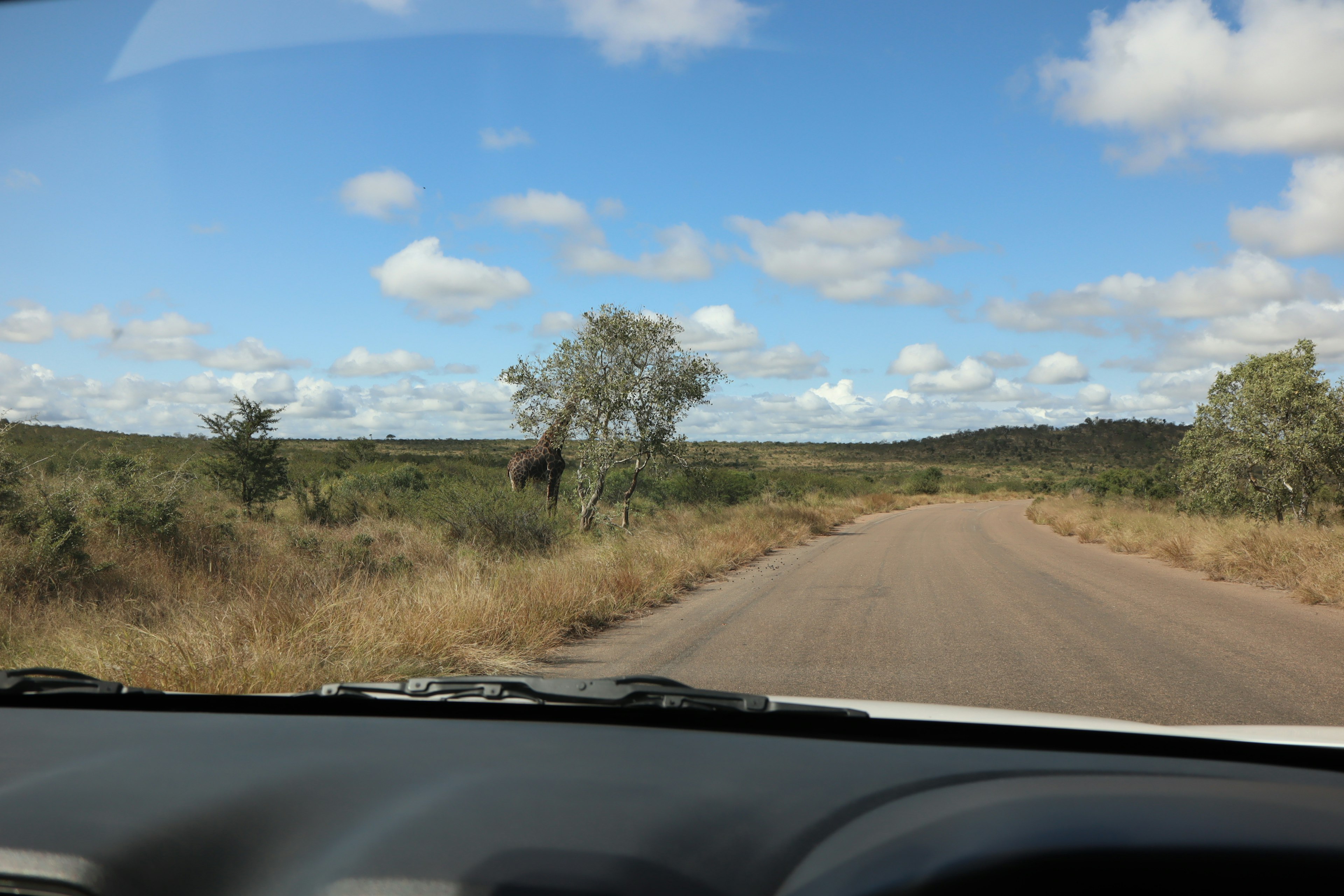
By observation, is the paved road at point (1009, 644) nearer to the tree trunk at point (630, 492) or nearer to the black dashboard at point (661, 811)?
the black dashboard at point (661, 811)

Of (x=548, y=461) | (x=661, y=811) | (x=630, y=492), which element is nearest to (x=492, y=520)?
(x=548, y=461)

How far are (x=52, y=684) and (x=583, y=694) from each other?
1.94 metres

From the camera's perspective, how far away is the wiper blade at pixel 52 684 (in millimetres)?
2984

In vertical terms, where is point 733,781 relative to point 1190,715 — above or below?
above

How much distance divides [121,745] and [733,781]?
72.9 inches

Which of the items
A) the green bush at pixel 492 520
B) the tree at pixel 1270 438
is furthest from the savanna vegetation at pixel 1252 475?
the green bush at pixel 492 520

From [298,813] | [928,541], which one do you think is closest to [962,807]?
[298,813]

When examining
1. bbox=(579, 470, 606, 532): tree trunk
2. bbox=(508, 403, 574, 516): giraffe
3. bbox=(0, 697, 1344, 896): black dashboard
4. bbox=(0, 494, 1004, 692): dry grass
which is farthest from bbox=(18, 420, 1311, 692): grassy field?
bbox=(0, 697, 1344, 896): black dashboard

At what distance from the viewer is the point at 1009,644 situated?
26.6 ft

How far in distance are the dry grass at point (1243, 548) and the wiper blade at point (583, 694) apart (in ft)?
36.3

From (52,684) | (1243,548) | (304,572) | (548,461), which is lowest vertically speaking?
(304,572)

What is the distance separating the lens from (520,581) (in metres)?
10.3

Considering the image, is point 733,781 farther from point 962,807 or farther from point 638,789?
point 962,807

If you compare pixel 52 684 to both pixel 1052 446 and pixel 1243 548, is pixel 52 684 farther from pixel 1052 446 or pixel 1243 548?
pixel 1052 446
